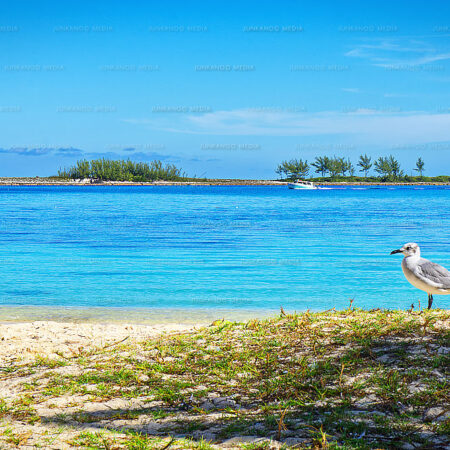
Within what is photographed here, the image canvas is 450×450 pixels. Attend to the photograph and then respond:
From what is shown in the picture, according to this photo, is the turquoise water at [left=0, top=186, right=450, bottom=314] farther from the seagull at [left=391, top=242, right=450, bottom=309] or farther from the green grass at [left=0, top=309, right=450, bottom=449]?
the green grass at [left=0, top=309, right=450, bottom=449]

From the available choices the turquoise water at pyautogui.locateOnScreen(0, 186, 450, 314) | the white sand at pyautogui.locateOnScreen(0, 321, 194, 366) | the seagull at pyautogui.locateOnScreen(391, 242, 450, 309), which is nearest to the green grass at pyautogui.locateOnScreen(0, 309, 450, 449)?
the seagull at pyautogui.locateOnScreen(391, 242, 450, 309)

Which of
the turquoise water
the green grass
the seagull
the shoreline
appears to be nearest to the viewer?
the green grass

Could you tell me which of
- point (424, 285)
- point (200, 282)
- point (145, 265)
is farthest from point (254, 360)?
point (145, 265)

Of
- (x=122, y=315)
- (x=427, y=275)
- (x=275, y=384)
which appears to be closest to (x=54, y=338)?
(x=122, y=315)

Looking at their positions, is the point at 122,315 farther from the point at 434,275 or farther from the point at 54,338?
the point at 434,275

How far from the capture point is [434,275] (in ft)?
22.9

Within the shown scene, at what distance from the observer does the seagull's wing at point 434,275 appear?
696 cm

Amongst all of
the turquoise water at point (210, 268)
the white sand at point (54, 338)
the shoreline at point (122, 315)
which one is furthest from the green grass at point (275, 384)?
the turquoise water at point (210, 268)

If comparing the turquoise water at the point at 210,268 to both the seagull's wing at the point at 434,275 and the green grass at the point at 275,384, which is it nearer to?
the seagull's wing at the point at 434,275

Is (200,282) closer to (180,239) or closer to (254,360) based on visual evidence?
(254,360)

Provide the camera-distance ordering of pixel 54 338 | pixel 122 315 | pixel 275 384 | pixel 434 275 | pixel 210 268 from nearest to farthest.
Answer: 1. pixel 275 384
2. pixel 434 275
3. pixel 54 338
4. pixel 122 315
5. pixel 210 268

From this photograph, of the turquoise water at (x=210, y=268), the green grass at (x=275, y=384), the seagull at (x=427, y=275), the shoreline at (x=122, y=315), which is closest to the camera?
the green grass at (x=275, y=384)

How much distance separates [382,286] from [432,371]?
35.3ft

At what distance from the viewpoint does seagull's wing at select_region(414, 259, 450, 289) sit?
22.8 ft
